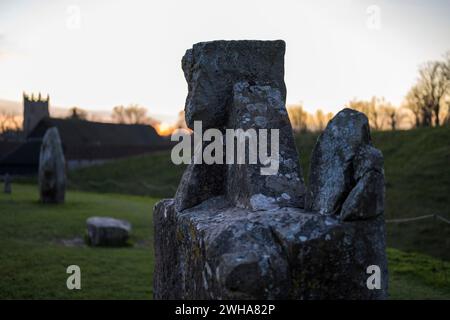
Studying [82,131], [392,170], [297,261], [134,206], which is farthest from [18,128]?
[297,261]

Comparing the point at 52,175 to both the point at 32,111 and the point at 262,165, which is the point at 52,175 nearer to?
the point at 262,165

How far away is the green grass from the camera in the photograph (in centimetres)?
904

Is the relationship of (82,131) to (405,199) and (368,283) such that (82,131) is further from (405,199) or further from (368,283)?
A: (368,283)

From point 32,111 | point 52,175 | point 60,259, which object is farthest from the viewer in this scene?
point 32,111

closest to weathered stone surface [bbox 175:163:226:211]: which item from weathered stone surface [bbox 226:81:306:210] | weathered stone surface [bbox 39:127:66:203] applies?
weathered stone surface [bbox 226:81:306:210]

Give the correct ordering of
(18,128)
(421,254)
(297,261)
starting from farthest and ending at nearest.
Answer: (18,128) → (421,254) → (297,261)

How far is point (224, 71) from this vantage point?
504cm

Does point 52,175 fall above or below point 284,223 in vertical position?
below

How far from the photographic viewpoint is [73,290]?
356 inches

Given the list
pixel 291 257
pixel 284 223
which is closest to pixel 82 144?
pixel 284 223

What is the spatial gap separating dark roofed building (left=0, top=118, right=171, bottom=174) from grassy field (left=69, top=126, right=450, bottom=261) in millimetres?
5014

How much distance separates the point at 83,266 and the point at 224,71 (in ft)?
24.9
